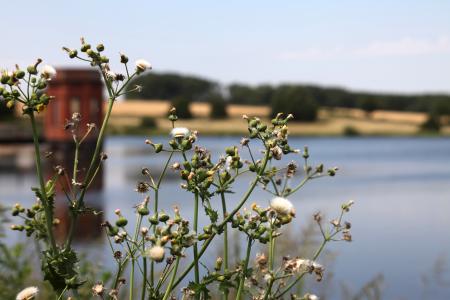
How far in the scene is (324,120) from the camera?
107 metres

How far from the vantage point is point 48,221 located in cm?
224

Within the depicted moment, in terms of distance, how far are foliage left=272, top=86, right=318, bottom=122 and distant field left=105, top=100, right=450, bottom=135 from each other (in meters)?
1.70

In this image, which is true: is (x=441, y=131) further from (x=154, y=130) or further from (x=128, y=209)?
(x=128, y=209)

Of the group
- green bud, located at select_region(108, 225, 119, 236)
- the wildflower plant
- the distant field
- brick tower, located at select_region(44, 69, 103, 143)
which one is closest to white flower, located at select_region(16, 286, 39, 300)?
the wildflower plant

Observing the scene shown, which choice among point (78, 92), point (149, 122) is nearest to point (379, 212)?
point (78, 92)

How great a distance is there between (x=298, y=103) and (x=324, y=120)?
9079 millimetres

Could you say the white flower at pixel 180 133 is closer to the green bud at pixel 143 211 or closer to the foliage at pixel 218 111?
the green bud at pixel 143 211

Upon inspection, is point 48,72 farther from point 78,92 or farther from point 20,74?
point 78,92

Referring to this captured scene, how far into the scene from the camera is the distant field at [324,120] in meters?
99.1

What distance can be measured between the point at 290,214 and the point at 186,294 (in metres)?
0.41

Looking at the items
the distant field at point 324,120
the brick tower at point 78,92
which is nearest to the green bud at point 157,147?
the brick tower at point 78,92

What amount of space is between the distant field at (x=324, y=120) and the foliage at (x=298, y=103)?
66.9 inches

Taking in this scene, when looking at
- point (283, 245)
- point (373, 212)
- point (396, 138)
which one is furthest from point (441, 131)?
point (283, 245)

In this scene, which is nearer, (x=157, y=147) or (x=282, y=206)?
(x=282, y=206)
